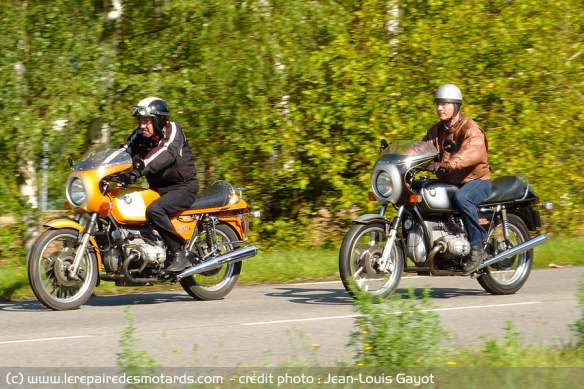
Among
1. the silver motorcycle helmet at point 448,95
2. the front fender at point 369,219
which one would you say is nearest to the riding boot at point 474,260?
the front fender at point 369,219

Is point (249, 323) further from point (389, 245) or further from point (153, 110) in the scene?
point (153, 110)

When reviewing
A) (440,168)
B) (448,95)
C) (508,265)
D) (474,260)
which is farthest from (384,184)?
(508,265)

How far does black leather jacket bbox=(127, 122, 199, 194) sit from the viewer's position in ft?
33.6

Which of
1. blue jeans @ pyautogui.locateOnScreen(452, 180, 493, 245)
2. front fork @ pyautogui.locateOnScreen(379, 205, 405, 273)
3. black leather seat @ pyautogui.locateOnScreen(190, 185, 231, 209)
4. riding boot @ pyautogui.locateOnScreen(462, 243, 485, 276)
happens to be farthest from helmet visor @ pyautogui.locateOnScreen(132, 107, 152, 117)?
riding boot @ pyautogui.locateOnScreen(462, 243, 485, 276)

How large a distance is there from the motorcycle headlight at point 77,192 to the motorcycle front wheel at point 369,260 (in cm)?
258

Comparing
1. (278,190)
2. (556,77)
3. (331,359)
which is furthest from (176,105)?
(331,359)

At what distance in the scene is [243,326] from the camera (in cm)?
903

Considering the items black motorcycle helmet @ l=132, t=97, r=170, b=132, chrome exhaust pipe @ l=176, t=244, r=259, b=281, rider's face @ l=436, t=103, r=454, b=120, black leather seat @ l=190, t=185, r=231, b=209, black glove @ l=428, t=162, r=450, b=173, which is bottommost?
chrome exhaust pipe @ l=176, t=244, r=259, b=281

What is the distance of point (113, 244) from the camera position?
10.2 meters

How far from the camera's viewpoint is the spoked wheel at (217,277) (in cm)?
1079

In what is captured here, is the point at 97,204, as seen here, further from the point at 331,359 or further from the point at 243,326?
the point at 331,359

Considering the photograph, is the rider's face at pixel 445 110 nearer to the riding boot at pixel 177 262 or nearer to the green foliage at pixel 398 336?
the riding boot at pixel 177 262

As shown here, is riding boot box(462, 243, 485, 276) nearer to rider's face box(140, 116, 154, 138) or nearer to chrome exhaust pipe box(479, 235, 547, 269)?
chrome exhaust pipe box(479, 235, 547, 269)

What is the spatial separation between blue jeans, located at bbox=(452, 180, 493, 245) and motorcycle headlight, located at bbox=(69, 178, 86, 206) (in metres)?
3.69
